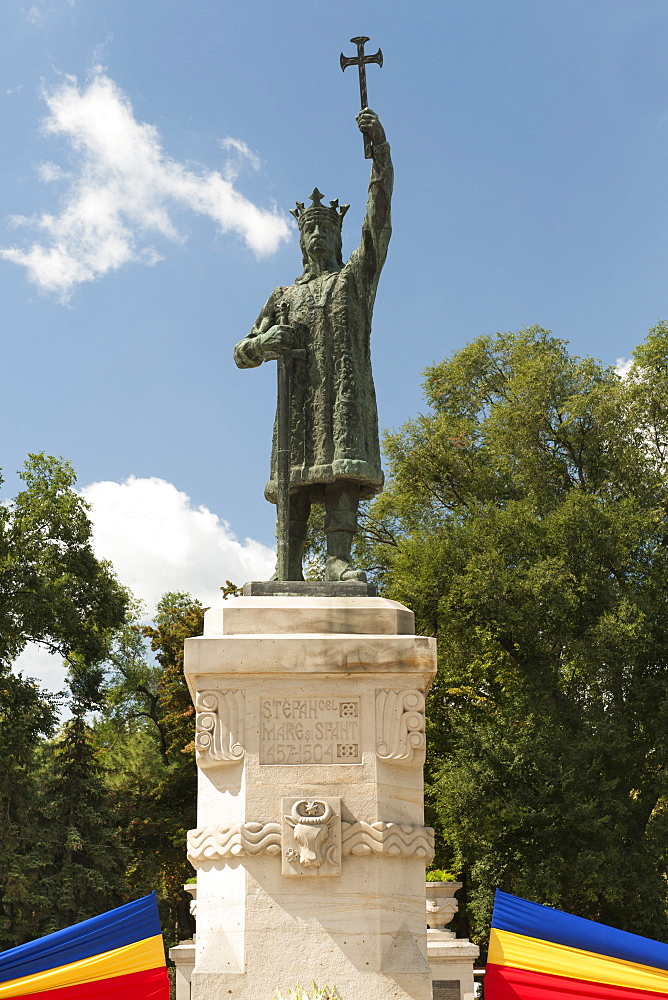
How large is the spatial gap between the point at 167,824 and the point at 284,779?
23.0 metres

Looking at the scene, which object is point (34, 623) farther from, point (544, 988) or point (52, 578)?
point (544, 988)

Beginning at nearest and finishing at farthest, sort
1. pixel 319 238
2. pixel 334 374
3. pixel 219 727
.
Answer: pixel 219 727 → pixel 334 374 → pixel 319 238

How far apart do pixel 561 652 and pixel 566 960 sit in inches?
603

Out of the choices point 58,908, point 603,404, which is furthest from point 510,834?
point 58,908

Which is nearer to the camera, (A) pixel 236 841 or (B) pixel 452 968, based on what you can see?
(A) pixel 236 841

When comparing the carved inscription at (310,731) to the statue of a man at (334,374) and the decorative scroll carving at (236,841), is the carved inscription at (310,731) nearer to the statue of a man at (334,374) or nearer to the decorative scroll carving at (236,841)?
the decorative scroll carving at (236,841)

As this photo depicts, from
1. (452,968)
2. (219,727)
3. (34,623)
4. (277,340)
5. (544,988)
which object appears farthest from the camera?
(34,623)

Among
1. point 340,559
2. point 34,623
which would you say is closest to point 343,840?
point 340,559

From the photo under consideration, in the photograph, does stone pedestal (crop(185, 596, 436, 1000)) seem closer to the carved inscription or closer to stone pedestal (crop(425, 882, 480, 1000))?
the carved inscription

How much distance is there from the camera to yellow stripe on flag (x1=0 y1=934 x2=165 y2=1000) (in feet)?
20.6

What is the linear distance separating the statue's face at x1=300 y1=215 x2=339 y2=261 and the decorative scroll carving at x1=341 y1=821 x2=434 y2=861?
3789mm

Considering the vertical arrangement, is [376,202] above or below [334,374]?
above

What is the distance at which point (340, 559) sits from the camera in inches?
267

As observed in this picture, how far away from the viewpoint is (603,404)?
2248cm
